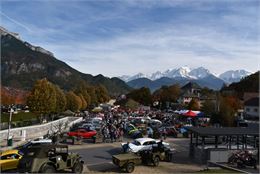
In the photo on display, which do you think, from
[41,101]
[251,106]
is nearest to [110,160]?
[41,101]

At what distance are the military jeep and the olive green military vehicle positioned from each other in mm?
2898

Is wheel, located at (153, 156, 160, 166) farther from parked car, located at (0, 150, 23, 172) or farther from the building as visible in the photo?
the building

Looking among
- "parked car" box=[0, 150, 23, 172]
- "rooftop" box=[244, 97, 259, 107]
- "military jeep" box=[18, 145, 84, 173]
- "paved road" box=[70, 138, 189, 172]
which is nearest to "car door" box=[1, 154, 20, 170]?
"parked car" box=[0, 150, 23, 172]

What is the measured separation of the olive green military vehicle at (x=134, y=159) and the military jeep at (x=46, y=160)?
290 cm

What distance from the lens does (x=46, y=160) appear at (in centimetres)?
Result: 1745

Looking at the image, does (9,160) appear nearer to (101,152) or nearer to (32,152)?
(32,152)

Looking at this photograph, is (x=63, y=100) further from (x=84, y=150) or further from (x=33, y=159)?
(x=33, y=159)

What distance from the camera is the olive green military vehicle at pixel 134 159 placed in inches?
804

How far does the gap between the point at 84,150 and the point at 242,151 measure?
12030mm

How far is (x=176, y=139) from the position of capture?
38594mm

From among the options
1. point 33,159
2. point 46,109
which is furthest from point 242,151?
point 46,109

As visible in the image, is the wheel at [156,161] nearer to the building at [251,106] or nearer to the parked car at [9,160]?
the parked car at [9,160]

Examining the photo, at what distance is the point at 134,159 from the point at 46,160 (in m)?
5.42

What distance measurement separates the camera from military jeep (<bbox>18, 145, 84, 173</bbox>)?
56.0ft
